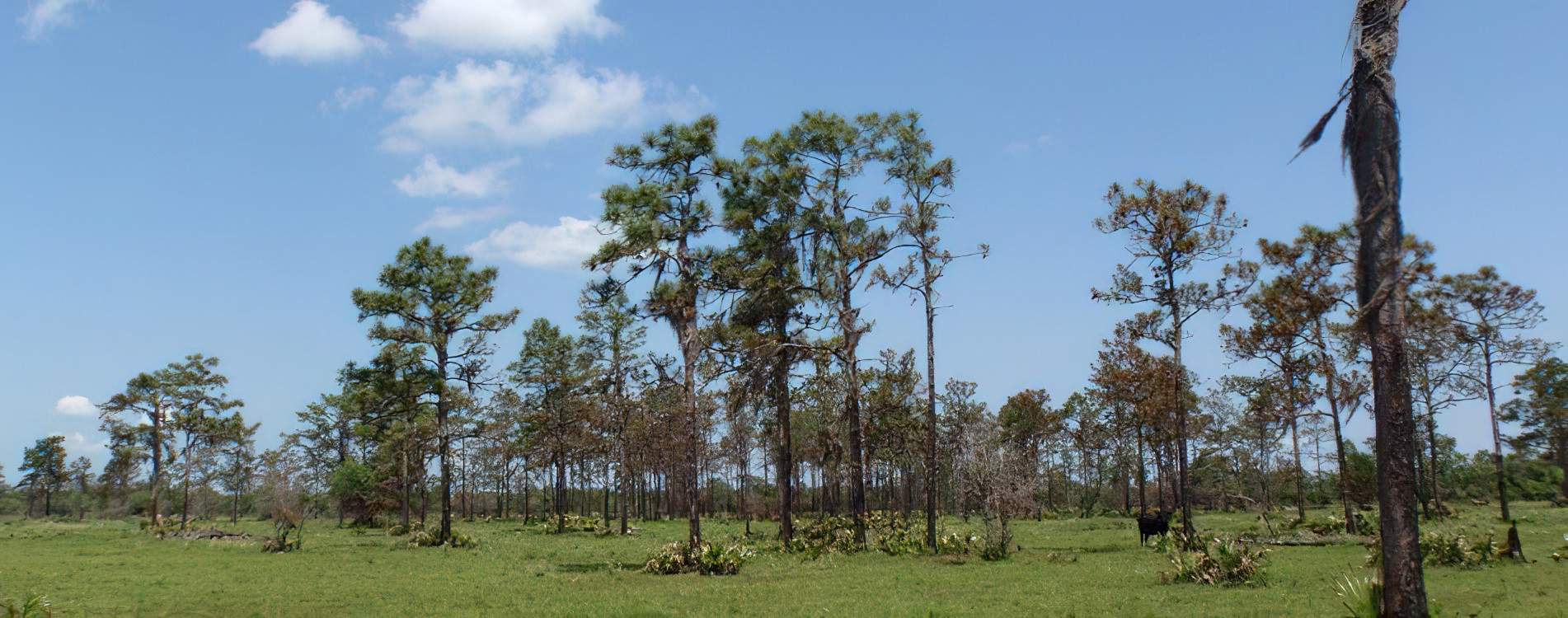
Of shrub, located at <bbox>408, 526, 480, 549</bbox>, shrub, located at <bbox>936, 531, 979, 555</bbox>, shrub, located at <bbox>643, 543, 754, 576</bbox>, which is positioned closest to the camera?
shrub, located at <bbox>643, 543, 754, 576</bbox>

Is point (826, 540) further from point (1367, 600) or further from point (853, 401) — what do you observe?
point (1367, 600)

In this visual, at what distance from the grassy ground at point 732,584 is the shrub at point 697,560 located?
559 millimetres

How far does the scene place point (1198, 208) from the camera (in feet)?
88.4

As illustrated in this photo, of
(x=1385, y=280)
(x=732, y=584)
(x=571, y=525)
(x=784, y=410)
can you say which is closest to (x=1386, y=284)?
(x=1385, y=280)

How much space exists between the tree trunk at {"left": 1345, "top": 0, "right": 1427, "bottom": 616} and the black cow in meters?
17.7

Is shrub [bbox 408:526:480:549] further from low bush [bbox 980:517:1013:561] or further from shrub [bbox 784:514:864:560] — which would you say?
low bush [bbox 980:517:1013:561]

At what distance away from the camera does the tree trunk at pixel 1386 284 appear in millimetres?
9492

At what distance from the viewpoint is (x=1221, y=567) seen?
55.0ft

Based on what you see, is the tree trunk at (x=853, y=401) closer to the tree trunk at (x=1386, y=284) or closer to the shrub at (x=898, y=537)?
the shrub at (x=898, y=537)

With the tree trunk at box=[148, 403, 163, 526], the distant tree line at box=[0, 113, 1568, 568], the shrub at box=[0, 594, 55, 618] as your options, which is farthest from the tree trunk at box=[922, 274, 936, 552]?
the tree trunk at box=[148, 403, 163, 526]

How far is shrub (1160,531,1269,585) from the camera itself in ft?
54.4

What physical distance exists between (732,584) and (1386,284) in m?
14.0

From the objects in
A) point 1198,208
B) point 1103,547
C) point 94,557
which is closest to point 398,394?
point 94,557

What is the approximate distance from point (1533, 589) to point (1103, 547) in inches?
498
